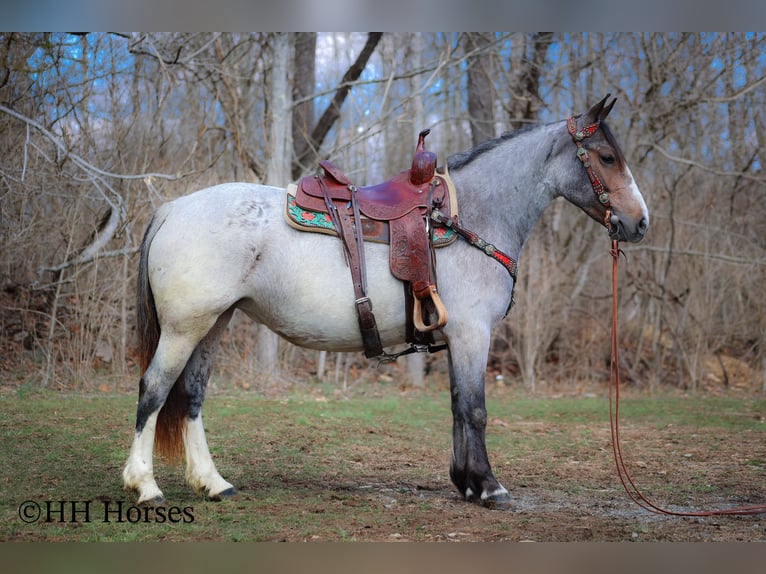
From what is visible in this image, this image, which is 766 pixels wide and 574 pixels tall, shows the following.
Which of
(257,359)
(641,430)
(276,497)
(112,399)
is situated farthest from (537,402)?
(276,497)

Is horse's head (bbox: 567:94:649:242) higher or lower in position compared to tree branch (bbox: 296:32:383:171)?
lower

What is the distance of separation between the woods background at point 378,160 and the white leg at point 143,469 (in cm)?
403

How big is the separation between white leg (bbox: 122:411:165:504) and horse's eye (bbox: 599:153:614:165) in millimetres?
2700

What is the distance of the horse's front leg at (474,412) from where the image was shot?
12.3 feet

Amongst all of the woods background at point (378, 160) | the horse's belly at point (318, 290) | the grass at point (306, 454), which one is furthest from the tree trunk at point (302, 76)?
the horse's belly at point (318, 290)

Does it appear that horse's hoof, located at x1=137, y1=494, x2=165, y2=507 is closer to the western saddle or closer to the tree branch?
the western saddle

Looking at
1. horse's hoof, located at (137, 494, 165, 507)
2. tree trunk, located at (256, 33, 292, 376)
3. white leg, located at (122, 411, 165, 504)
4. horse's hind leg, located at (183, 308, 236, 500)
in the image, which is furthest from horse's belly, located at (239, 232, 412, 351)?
tree trunk, located at (256, 33, 292, 376)

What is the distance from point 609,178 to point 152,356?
2.64 metres

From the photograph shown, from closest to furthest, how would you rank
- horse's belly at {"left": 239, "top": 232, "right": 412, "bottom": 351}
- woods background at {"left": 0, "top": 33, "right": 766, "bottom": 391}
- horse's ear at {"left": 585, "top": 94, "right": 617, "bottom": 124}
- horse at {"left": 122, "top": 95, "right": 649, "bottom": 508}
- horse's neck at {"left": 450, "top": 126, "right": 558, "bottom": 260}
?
horse at {"left": 122, "top": 95, "right": 649, "bottom": 508} → horse's belly at {"left": 239, "top": 232, "right": 412, "bottom": 351} → horse's ear at {"left": 585, "top": 94, "right": 617, "bottom": 124} → horse's neck at {"left": 450, "top": 126, "right": 558, "bottom": 260} → woods background at {"left": 0, "top": 33, "right": 766, "bottom": 391}

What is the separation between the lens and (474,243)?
151 inches

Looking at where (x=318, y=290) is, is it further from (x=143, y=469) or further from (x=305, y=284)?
(x=143, y=469)

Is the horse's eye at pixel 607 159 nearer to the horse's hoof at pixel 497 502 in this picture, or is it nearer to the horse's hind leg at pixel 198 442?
the horse's hoof at pixel 497 502

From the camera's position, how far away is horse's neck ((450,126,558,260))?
3.96 meters

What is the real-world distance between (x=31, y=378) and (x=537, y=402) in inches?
222
